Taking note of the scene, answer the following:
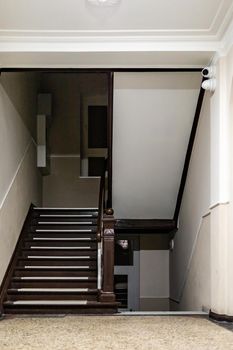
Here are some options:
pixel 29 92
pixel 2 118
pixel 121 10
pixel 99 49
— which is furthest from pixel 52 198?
pixel 121 10

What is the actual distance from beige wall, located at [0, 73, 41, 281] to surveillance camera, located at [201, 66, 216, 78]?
2.62 meters

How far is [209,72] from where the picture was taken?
578 cm

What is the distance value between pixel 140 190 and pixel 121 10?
396 centimetres

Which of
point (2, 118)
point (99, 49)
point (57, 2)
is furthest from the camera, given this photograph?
point (2, 118)

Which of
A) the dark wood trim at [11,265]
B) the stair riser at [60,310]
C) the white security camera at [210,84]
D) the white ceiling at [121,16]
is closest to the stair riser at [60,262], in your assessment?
the dark wood trim at [11,265]

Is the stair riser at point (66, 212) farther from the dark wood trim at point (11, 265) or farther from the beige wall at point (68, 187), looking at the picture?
the beige wall at point (68, 187)

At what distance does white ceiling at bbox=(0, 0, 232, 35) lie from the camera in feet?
15.5

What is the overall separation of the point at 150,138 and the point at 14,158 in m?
2.08

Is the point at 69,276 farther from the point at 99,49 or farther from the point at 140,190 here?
the point at 99,49

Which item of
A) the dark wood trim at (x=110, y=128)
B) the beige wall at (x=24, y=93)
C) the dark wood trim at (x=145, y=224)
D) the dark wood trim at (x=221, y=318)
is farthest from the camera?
the dark wood trim at (x=145, y=224)

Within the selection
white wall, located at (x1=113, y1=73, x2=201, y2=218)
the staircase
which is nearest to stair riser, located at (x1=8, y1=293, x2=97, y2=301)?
the staircase

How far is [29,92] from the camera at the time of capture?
29.9 feet

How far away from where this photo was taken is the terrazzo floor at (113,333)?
4.05 m

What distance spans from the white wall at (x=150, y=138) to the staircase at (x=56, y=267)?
0.92 metres
